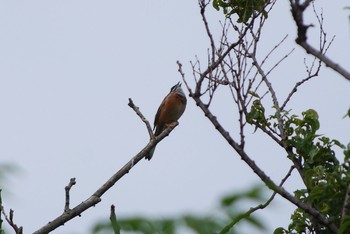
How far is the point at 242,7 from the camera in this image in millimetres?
5617

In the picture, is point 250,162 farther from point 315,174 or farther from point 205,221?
point 205,221

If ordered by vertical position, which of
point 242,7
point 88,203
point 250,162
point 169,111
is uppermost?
point 169,111

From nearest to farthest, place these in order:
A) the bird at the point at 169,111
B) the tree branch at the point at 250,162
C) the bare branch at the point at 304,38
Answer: the bare branch at the point at 304,38 → the tree branch at the point at 250,162 → the bird at the point at 169,111

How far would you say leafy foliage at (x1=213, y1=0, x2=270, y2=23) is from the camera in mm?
5517

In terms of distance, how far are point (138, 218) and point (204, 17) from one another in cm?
353

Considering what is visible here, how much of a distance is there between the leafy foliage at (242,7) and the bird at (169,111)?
536cm

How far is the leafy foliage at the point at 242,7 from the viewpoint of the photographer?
5517 millimetres

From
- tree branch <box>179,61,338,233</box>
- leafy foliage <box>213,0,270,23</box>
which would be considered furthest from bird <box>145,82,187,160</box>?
tree branch <box>179,61,338,233</box>

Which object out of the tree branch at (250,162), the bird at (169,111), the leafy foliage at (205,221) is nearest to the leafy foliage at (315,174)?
the tree branch at (250,162)

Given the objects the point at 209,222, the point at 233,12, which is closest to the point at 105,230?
the point at 209,222

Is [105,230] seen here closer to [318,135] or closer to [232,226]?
[232,226]

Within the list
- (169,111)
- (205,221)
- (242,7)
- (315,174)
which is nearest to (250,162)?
(315,174)

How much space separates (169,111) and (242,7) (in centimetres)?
558

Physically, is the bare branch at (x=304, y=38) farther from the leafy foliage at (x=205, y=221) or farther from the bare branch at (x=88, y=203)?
the leafy foliage at (x=205, y=221)
